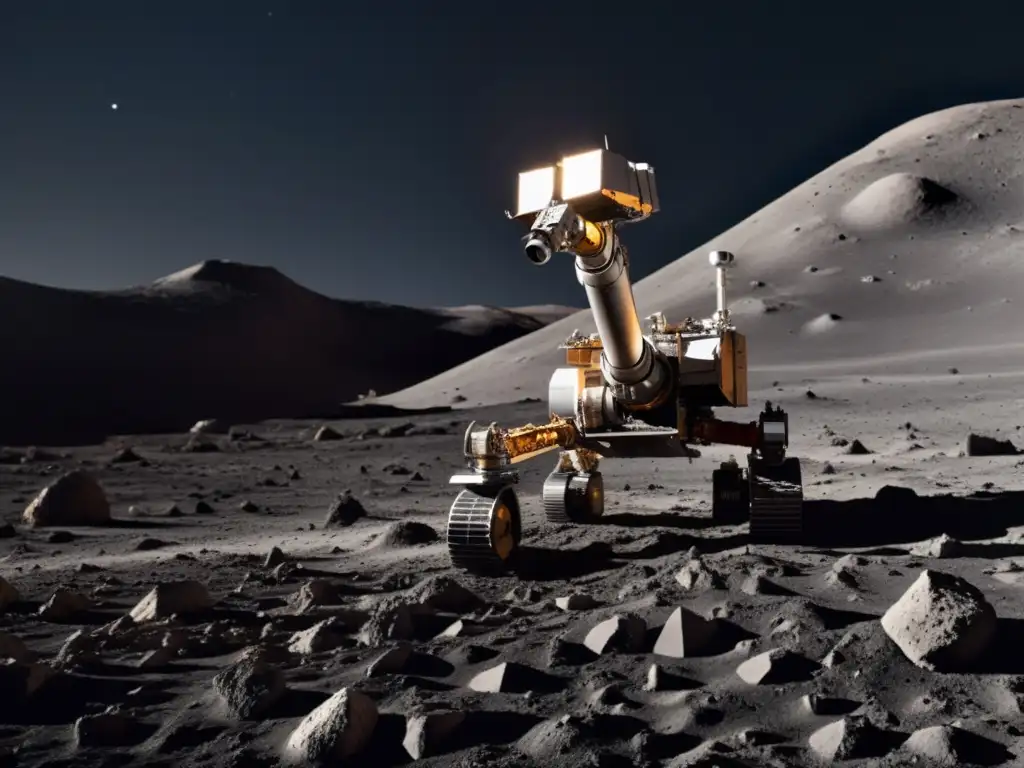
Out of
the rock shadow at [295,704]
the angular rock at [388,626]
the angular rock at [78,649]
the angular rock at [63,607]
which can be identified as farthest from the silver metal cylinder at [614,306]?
the angular rock at [63,607]

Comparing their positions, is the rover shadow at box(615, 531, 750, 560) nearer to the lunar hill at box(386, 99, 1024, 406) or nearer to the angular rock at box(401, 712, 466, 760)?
the angular rock at box(401, 712, 466, 760)

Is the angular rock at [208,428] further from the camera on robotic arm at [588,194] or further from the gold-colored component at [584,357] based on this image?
the camera on robotic arm at [588,194]

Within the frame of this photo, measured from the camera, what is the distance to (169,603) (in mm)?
4891

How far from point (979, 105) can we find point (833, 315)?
85.4 feet

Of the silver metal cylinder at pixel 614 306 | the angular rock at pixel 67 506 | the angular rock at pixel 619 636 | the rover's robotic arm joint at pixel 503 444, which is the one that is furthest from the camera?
the angular rock at pixel 67 506

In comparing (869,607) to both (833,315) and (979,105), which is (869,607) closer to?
(833,315)

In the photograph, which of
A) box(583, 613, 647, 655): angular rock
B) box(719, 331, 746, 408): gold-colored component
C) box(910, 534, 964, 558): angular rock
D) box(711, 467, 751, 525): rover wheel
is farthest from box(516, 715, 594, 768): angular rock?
box(711, 467, 751, 525): rover wheel

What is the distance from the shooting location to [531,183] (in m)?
4.55

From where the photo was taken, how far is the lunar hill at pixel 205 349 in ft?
96.4

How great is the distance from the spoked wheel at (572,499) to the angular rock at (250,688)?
4255 millimetres

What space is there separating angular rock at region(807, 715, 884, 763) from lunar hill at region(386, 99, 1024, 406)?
1989 cm

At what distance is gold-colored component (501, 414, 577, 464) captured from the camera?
19.7 ft

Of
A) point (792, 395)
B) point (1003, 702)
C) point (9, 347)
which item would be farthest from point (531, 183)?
point (9, 347)

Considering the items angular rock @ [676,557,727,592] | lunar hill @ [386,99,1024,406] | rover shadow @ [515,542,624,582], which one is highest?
lunar hill @ [386,99,1024,406]
